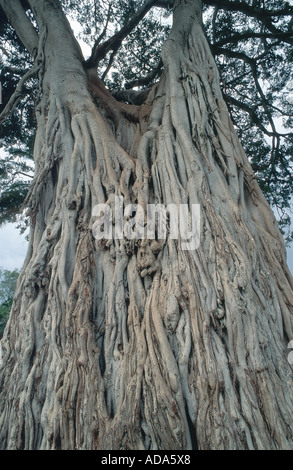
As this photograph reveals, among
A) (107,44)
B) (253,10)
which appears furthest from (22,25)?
(253,10)

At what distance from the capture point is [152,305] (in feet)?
6.28

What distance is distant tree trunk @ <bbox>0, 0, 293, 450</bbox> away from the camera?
5.19ft

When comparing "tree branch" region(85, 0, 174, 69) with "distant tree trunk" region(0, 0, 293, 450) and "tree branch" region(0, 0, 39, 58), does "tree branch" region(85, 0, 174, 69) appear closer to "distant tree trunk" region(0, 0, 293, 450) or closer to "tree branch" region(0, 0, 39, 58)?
"tree branch" region(0, 0, 39, 58)

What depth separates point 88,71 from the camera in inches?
159

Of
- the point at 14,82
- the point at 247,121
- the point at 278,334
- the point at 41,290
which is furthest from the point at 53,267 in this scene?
the point at 247,121

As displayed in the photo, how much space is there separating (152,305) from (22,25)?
14.1ft

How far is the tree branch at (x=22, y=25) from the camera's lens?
4.07 meters

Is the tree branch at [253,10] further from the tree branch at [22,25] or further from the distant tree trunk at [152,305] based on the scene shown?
the tree branch at [22,25]

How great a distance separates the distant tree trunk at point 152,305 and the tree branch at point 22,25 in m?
1.59

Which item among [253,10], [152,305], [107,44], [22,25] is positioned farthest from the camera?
[253,10]

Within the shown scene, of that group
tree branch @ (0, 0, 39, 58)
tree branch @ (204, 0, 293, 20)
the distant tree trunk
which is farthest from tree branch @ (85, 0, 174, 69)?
tree branch @ (204, 0, 293, 20)

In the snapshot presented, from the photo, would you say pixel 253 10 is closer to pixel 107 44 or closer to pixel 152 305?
pixel 107 44

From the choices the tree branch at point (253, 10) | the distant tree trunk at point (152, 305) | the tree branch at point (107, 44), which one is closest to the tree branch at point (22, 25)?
the tree branch at point (107, 44)
